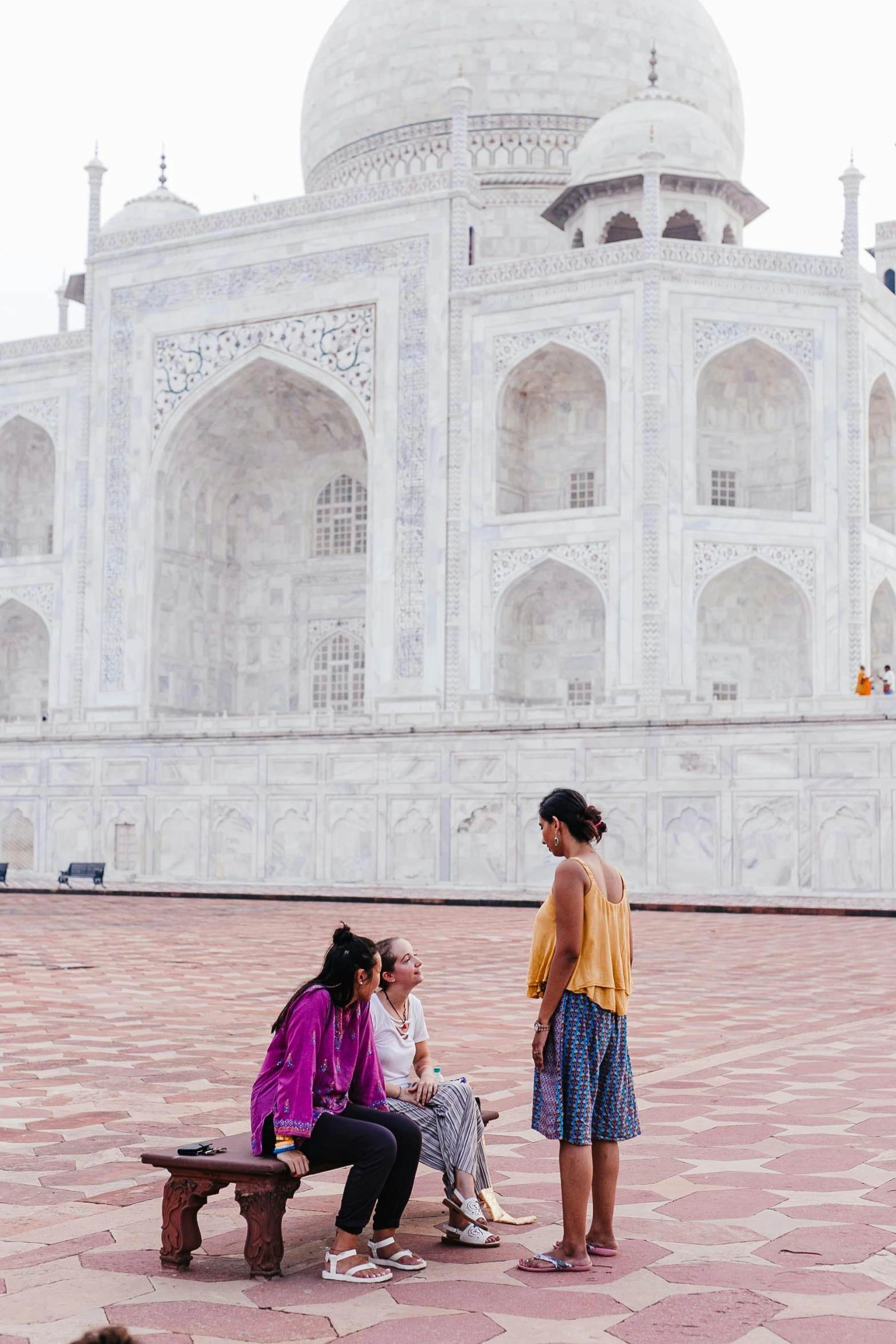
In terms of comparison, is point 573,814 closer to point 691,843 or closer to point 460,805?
point 691,843

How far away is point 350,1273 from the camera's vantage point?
315cm

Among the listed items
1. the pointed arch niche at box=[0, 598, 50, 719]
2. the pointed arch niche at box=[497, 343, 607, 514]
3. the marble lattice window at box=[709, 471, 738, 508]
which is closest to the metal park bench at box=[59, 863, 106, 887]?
the pointed arch niche at box=[497, 343, 607, 514]

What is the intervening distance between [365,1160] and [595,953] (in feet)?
2.18

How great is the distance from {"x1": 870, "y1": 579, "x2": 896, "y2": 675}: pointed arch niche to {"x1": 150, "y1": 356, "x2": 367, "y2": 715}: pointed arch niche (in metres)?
8.49

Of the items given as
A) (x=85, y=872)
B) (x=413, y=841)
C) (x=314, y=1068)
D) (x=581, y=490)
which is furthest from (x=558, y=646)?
(x=314, y=1068)

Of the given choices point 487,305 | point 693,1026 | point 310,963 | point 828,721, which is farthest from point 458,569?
point 693,1026

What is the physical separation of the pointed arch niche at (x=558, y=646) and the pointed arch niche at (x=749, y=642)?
1.63 meters

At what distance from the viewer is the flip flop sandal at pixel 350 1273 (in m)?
3.15

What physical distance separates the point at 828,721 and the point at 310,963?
359 inches

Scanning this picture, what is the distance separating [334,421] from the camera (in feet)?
88.8

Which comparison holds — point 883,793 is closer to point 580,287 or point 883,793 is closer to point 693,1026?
Answer: point 580,287

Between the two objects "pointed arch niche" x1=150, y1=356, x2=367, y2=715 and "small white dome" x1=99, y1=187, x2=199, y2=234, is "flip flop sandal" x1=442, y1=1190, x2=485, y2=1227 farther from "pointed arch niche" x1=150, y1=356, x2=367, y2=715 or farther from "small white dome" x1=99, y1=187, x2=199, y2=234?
"small white dome" x1=99, y1=187, x2=199, y2=234

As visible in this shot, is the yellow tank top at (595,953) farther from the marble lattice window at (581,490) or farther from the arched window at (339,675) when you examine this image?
the arched window at (339,675)

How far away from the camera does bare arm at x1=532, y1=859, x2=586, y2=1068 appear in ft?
11.3
